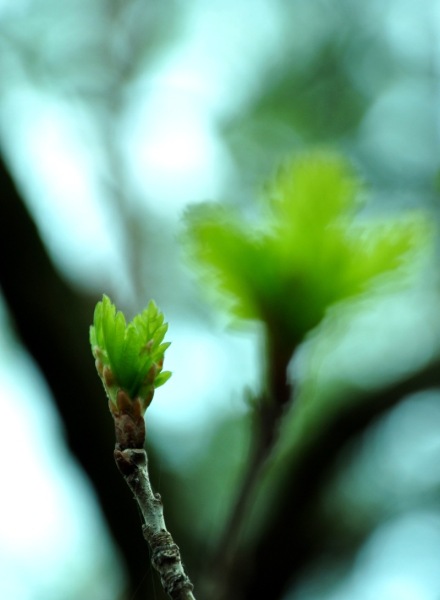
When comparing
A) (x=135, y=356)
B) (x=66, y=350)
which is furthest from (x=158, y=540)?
(x=66, y=350)

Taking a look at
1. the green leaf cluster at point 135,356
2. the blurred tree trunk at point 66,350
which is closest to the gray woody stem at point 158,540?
the green leaf cluster at point 135,356

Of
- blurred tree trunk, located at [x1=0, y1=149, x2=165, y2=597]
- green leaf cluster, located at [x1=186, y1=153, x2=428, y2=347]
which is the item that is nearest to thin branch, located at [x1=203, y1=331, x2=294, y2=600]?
green leaf cluster, located at [x1=186, y1=153, x2=428, y2=347]

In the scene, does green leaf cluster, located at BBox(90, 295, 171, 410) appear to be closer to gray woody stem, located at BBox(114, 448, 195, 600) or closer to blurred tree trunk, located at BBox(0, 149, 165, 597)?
gray woody stem, located at BBox(114, 448, 195, 600)

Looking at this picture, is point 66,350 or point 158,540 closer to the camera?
point 158,540

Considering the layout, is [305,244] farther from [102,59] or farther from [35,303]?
[102,59]

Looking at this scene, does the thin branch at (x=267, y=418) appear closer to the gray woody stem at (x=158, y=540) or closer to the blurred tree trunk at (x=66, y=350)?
the gray woody stem at (x=158, y=540)

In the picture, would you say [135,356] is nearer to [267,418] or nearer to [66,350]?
[267,418]

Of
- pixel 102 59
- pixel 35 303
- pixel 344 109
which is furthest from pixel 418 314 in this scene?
pixel 102 59
